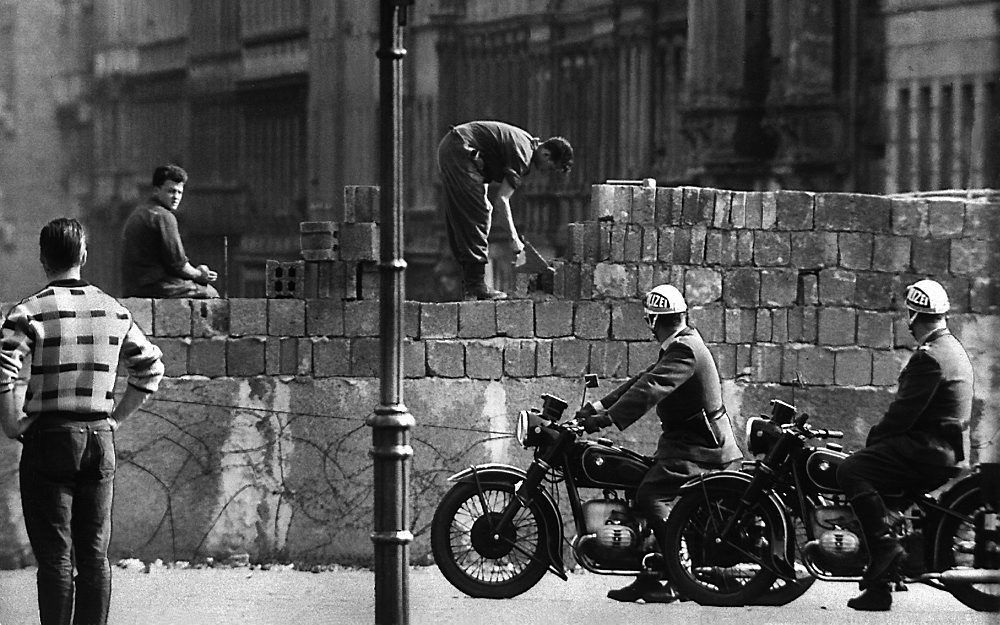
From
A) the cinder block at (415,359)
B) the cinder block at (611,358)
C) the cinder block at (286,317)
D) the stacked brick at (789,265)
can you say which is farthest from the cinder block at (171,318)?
the cinder block at (611,358)

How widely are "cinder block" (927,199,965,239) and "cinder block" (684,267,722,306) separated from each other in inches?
53.9

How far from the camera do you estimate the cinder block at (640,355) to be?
1157 cm

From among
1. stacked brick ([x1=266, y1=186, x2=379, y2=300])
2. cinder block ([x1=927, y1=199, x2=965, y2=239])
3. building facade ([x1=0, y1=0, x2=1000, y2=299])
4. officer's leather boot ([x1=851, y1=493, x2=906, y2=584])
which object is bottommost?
officer's leather boot ([x1=851, y1=493, x2=906, y2=584])

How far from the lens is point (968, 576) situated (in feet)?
30.9

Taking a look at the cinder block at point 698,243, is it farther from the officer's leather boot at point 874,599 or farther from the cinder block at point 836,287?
the officer's leather boot at point 874,599

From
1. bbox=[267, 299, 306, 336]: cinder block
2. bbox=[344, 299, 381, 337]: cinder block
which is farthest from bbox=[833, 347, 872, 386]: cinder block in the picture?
bbox=[267, 299, 306, 336]: cinder block

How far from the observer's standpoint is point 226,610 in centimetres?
1027

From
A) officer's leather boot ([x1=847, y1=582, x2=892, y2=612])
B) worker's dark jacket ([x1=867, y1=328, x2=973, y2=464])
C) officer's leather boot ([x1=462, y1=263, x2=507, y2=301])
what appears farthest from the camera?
officer's leather boot ([x1=462, y1=263, x2=507, y2=301])

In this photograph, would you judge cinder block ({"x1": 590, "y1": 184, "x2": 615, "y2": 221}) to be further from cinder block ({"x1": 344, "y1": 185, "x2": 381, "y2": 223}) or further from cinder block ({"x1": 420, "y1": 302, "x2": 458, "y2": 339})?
cinder block ({"x1": 344, "y1": 185, "x2": 381, "y2": 223})

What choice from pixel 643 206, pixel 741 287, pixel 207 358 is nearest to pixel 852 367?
pixel 741 287

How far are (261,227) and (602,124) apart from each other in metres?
7.87

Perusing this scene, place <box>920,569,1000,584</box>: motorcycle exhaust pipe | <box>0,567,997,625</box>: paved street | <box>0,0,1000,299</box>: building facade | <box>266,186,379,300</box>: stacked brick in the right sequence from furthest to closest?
<box>0,0,1000,299</box>: building facade
<box>266,186,379,300</box>: stacked brick
<box>0,567,997,625</box>: paved street
<box>920,569,1000,584</box>: motorcycle exhaust pipe

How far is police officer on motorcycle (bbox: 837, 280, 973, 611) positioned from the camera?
31.1ft

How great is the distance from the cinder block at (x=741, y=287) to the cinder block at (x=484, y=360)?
144cm
